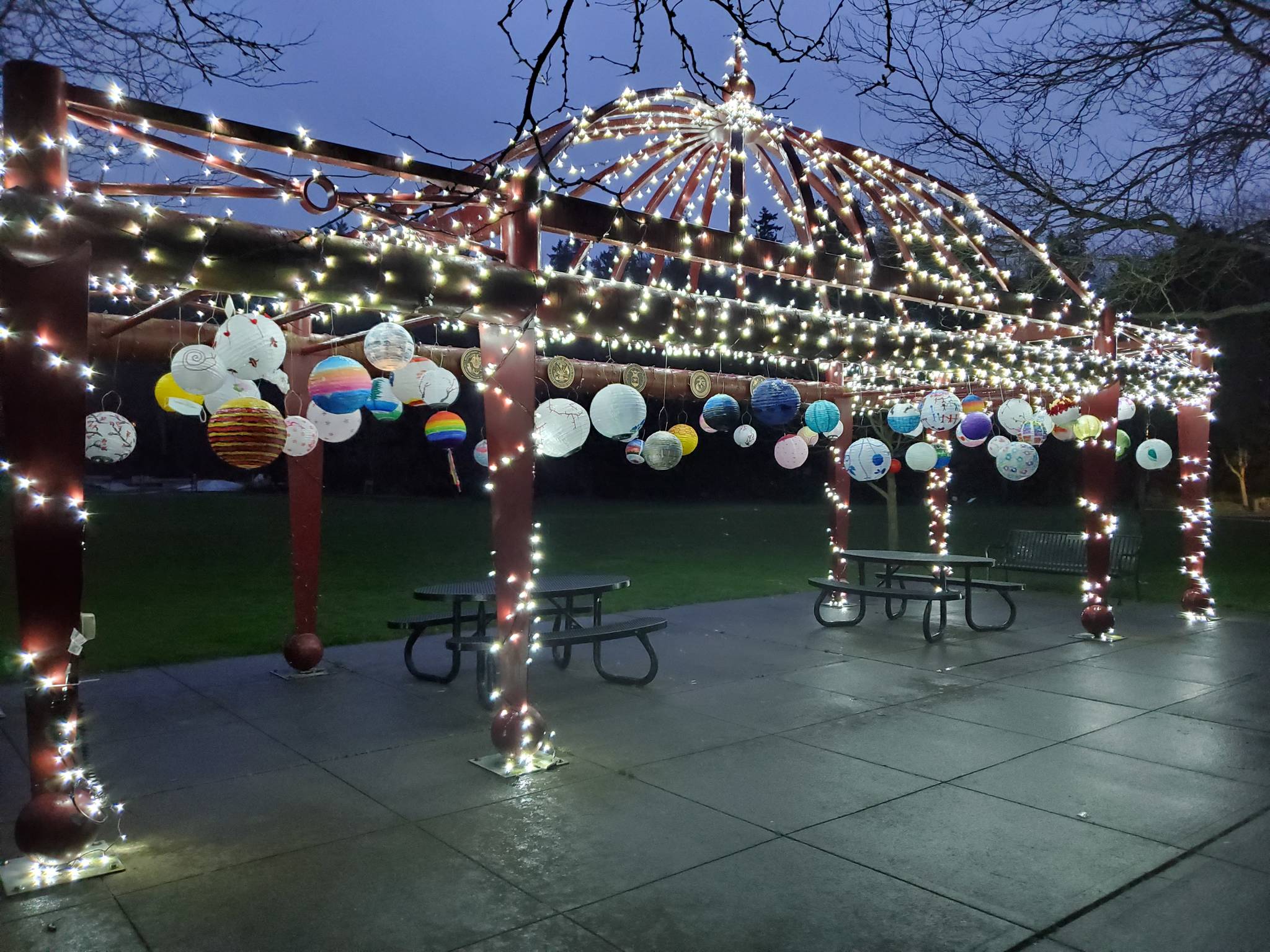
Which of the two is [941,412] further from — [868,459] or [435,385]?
[435,385]

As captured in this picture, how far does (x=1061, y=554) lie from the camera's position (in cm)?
1229

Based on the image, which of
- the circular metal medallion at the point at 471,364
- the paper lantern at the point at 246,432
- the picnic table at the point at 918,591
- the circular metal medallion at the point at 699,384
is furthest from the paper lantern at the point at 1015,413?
the paper lantern at the point at 246,432

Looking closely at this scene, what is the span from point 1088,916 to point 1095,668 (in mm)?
5013

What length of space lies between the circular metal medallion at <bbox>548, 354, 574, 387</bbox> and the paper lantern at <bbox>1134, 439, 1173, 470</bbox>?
7.89m

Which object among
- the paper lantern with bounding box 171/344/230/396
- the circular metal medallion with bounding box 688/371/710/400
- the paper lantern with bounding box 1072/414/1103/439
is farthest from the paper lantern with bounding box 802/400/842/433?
the paper lantern with bounding box 171/344/230/396

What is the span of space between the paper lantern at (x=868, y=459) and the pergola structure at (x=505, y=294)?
1137 mm

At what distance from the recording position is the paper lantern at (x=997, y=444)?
11457 millimetres

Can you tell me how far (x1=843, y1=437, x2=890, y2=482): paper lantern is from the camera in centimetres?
904

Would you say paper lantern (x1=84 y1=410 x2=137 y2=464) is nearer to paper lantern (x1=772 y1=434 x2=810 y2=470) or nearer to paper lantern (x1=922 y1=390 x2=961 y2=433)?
paper lantern (x1=772 y1=434 x2=810 y2=470)

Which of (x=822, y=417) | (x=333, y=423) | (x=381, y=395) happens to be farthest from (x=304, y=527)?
(x=822, y=417)

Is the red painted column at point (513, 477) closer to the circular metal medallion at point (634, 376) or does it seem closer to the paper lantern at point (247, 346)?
the paper lantern at point (247, 346)

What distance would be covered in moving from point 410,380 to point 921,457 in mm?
5939

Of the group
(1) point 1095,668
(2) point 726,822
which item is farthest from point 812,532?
(2) point 726,822

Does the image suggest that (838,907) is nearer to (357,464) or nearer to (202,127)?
(202,127)
